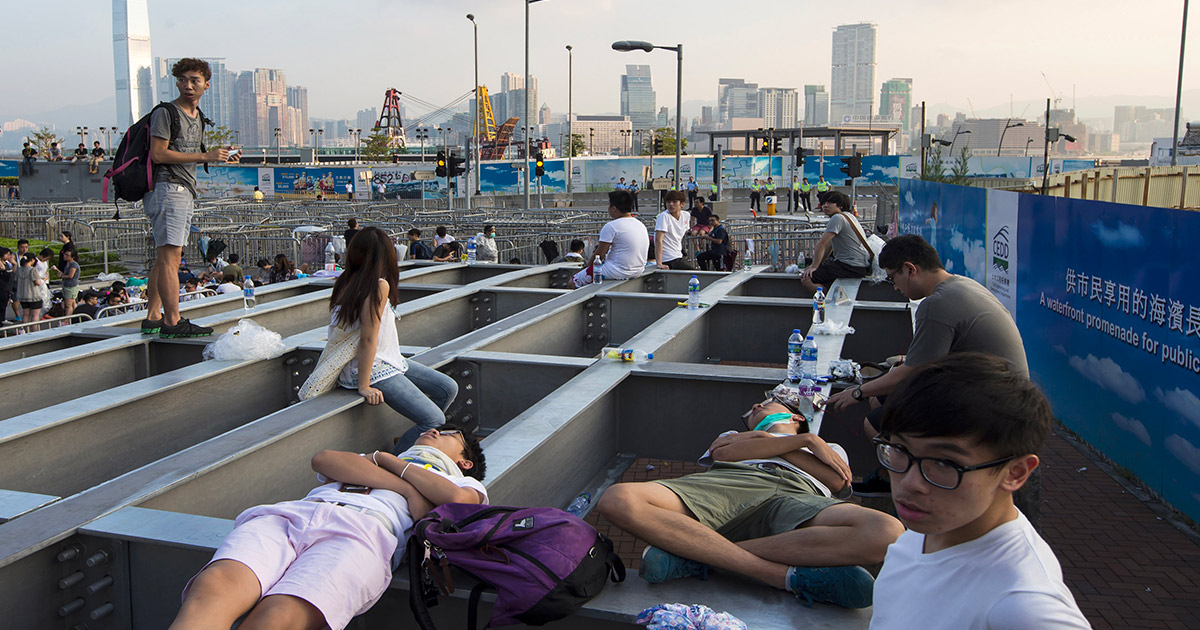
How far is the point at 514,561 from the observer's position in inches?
127

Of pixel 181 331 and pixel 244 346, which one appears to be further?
pixel 181 331

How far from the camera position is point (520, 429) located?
5227mm

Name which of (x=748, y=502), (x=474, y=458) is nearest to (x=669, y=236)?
(x=474, y=458)

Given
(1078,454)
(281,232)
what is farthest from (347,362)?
(281,232)

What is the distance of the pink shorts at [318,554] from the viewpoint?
3.12 m

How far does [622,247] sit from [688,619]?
8.64 m

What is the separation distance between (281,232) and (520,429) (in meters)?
19.0

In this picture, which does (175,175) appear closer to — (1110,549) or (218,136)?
(1110,549)

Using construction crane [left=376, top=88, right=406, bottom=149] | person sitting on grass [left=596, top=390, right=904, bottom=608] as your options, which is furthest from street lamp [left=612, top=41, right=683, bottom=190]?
construction crane [left=376, top=88, right=406, bottom=149]

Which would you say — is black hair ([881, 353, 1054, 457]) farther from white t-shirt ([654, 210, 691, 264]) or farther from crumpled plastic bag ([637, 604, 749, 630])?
white t-shirt ([654, 210, 691, 264])

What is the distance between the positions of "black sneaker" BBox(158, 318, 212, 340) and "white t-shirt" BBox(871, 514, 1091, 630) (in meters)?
6.67

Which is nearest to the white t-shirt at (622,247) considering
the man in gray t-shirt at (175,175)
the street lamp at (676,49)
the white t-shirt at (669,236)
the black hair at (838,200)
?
the white t-shirt at (669,236)

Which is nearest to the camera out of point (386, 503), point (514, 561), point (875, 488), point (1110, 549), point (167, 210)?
point (514, 561)

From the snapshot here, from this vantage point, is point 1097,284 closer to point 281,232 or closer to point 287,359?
point 287,359
